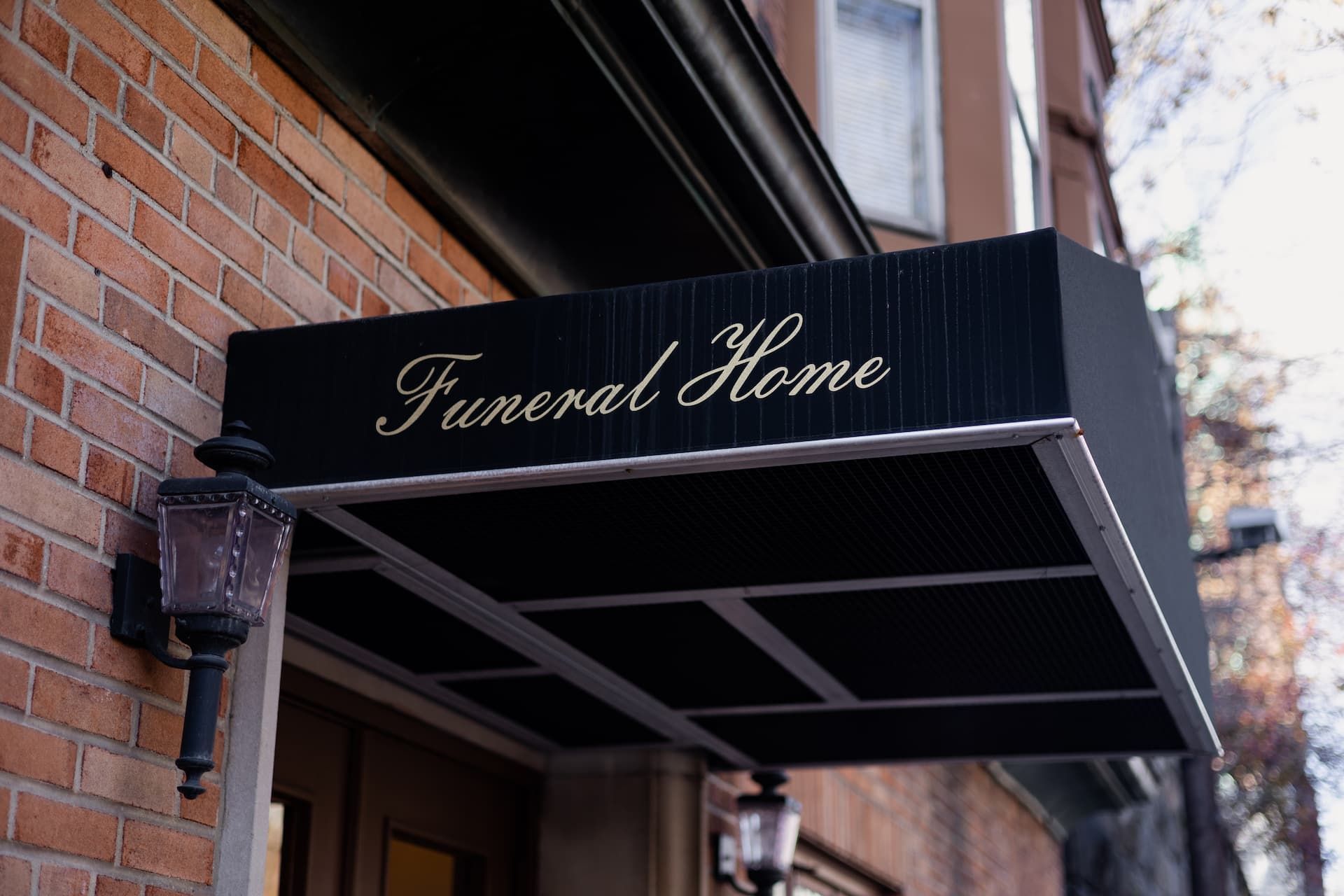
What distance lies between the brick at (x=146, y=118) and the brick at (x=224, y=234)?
5.7 inches

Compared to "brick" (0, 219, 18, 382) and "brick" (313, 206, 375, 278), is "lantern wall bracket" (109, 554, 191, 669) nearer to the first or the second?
"brick" (0, 219, 18, 382)

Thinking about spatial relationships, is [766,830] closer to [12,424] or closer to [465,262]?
[465,262]

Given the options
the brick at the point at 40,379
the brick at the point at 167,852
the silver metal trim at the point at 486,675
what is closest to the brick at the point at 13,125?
the brick at the point at 40,379

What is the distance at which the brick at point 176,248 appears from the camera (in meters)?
3.09

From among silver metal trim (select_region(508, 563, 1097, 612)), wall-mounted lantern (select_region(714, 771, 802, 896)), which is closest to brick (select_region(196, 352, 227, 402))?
silver metal trim (select_region(508, 563, 1097, 612))

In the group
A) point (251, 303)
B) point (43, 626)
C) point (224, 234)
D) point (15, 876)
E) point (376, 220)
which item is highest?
point (376, 220)

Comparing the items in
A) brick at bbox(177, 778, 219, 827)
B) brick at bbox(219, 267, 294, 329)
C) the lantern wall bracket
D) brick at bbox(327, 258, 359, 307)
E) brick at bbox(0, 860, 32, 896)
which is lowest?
brick at bbox(0, 860, 32, 896)

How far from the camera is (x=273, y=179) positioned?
356 cm

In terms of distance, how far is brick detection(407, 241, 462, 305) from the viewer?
4152 millimetres

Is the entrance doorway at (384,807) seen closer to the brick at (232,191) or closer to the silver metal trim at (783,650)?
the silver metal trim at (783,650)

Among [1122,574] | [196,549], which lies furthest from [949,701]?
[196,549]

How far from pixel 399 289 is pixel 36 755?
1.72 m

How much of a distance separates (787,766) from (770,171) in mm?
2063

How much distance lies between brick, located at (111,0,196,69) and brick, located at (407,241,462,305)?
93cm
